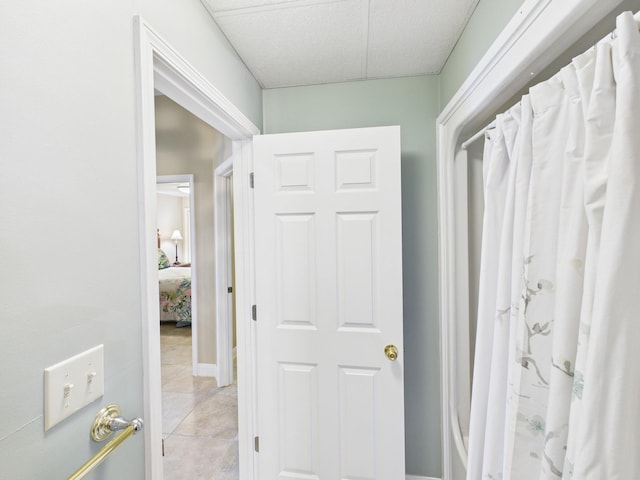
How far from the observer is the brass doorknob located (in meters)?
1.47

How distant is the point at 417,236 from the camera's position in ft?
5.67

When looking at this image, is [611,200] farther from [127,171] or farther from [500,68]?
[127,171]

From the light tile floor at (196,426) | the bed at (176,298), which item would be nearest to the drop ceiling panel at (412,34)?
the light tile floor at (196,426)

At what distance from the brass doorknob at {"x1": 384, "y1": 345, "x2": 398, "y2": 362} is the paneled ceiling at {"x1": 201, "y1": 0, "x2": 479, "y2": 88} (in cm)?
145

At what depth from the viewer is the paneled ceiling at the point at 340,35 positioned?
1.17m

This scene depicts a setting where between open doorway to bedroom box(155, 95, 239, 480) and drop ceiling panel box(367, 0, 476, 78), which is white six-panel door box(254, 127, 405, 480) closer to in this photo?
drop ceiling panel box(367, 0, 476, 78)

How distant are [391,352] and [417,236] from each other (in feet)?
2.17

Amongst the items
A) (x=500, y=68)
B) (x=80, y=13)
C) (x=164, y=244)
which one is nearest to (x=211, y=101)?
(x=80, y=13)

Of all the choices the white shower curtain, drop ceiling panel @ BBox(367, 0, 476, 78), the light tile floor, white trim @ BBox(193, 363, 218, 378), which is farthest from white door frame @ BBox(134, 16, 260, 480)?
white trim @ BBox(193, 363, 218, 378)

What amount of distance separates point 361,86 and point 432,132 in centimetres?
49

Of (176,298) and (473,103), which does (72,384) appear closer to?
(473,103)

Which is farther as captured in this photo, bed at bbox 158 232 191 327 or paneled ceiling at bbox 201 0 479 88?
bed at bbox 158 232 191 327

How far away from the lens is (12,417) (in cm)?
51

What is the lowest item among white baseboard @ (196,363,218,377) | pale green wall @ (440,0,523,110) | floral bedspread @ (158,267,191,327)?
white baseboard @ (196,363,218,377)
